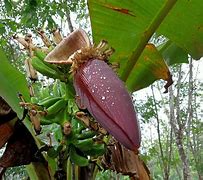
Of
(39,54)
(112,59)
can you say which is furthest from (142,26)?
(39,54)

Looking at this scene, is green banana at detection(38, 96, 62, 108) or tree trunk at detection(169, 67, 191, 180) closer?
green banana at detection(38, 96, 62, 108)

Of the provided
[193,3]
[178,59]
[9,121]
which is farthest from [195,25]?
[9,121]

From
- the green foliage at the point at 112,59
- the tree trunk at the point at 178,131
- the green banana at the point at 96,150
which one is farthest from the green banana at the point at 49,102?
the tree trunk at the point at 178,131

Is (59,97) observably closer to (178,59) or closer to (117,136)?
(117,136)

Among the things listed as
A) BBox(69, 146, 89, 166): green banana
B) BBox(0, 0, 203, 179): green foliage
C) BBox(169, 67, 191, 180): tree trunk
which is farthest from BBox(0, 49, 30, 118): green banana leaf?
BBox(169, 67, 191, 180): tree trunk

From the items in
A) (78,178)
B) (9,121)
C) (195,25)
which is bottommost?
(78,178)

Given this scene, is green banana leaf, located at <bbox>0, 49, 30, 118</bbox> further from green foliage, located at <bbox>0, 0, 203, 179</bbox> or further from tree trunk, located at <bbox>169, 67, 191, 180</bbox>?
tree trunk, located at <bbox>169, 67, 191, 180</bbox>
